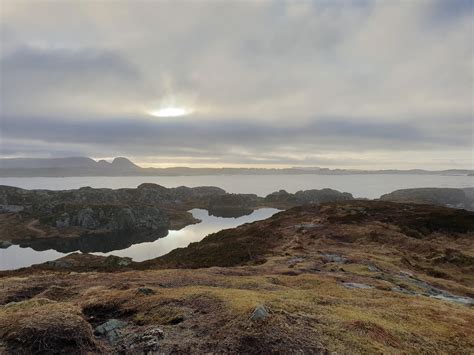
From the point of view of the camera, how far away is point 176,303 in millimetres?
19531

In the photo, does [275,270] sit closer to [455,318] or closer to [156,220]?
[455,318]

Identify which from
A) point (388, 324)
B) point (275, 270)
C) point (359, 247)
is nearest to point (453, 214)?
point (359, 247)

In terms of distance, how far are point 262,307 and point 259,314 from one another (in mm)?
597

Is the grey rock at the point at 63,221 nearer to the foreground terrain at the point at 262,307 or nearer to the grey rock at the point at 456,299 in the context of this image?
the foreground terrain at the point at 262,307

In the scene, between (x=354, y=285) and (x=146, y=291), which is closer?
(x=146, y=291)

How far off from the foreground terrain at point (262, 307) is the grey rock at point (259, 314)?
0.06m

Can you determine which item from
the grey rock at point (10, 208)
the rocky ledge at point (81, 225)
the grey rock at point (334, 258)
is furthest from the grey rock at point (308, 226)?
the grey rock at point (10, 208)

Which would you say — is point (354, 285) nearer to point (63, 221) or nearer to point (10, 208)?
point (63, 221)

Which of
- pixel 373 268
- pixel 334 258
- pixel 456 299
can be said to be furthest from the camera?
pixel 334 258

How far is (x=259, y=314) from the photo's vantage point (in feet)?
50.4

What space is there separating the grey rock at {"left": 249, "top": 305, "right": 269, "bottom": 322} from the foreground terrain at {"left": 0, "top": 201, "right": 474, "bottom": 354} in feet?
0.21

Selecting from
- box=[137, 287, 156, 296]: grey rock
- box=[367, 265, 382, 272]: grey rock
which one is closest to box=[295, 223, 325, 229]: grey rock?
box=[367, 265, 382, 272]: grey rock

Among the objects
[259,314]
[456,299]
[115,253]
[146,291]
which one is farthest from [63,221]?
[456,299]

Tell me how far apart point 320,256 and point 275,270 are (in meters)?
10.8
